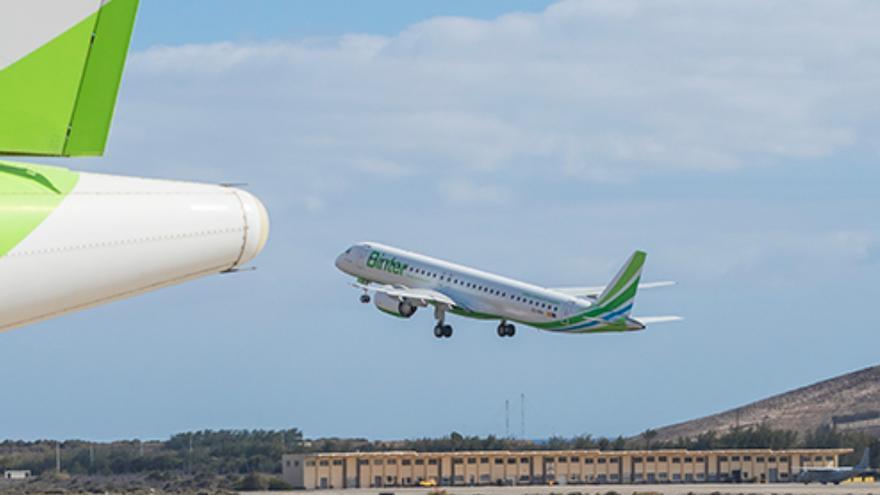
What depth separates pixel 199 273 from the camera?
31.3ft

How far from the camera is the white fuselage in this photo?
90.7 metres

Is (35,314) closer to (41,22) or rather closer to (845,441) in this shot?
(41,22)

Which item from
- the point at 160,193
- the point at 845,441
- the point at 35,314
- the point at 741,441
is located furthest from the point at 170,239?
the point at 845,441

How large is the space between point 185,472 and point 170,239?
100061 mm

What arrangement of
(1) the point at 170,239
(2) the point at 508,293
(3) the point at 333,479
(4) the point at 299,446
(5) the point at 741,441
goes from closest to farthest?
(1) the point at 170,239 < (2) the point at 508,293 < (3) the point at 333,479 < (4) the point at 299,446 < (5) the point at 741,441

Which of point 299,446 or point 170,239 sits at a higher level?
point 299,446

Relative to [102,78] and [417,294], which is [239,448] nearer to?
[417,294]

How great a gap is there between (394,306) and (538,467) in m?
29.8

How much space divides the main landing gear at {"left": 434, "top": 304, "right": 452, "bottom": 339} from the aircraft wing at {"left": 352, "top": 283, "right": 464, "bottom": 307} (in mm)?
992

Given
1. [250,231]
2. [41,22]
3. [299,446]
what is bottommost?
[250,231]

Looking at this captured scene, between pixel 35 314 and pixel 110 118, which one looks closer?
pixel 35 314

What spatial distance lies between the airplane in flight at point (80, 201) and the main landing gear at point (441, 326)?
83.1 metres

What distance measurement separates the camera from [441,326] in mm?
93375

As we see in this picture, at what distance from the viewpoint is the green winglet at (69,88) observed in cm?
901
